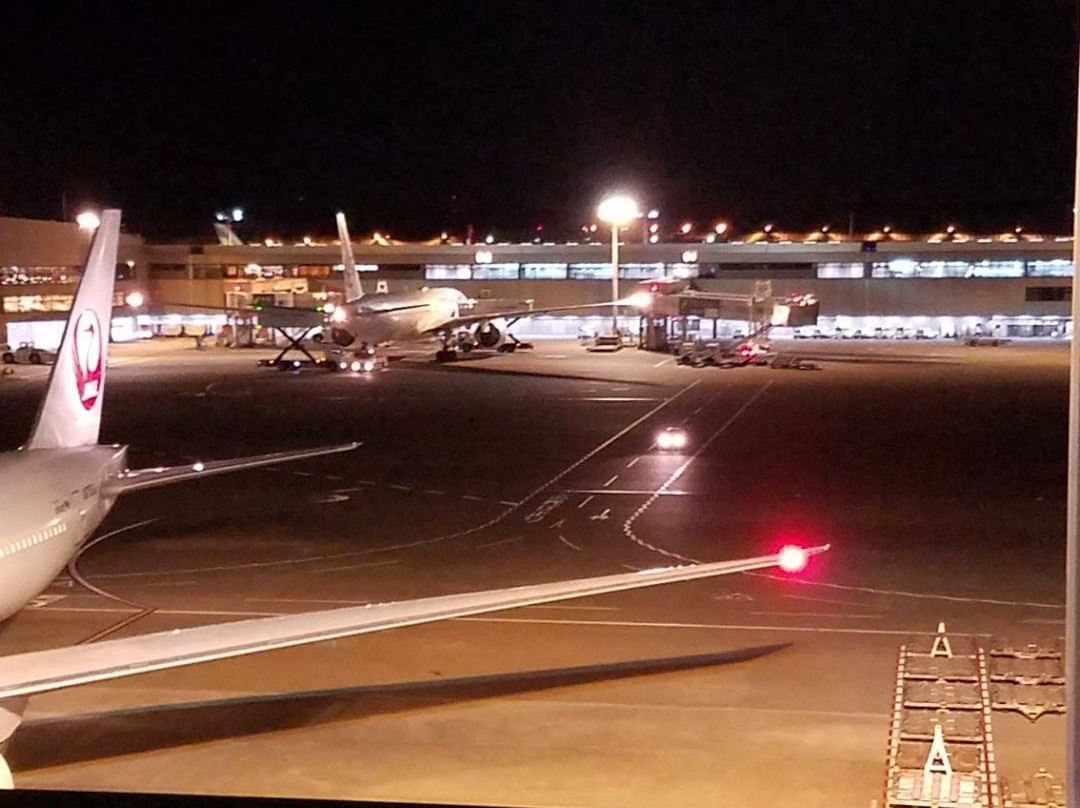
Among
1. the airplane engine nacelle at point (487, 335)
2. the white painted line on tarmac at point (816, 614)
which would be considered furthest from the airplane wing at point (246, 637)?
the airplane engine nacelle at point (487, 335)

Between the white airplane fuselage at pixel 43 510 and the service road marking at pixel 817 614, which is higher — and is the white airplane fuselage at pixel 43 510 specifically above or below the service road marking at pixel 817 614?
above

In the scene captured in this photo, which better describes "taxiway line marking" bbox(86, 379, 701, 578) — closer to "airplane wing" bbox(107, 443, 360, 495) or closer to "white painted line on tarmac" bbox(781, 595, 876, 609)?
"airplane wing" bbox(107, 443, 360, 495)

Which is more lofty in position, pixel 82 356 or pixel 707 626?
pixel 82 356

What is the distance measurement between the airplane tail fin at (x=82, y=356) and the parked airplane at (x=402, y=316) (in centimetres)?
5226

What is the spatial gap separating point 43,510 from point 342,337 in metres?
58.1

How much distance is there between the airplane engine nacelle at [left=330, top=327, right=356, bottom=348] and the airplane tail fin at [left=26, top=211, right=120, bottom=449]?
177ft

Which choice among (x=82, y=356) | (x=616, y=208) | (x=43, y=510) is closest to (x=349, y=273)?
(x=616, y=208)

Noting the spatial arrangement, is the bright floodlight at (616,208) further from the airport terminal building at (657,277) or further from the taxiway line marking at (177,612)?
the taxiway line marking at (177,612)

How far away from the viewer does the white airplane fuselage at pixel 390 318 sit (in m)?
72.1

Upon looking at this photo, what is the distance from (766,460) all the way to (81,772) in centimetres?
2750

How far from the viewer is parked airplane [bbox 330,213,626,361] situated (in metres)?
72.3

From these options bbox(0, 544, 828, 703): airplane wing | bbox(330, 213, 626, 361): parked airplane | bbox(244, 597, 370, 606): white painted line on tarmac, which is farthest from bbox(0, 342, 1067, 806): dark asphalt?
bbox(330, 213, 626, 361): parked airplane

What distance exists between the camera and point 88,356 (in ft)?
62.3

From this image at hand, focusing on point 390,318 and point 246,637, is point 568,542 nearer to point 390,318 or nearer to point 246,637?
point 246,637
